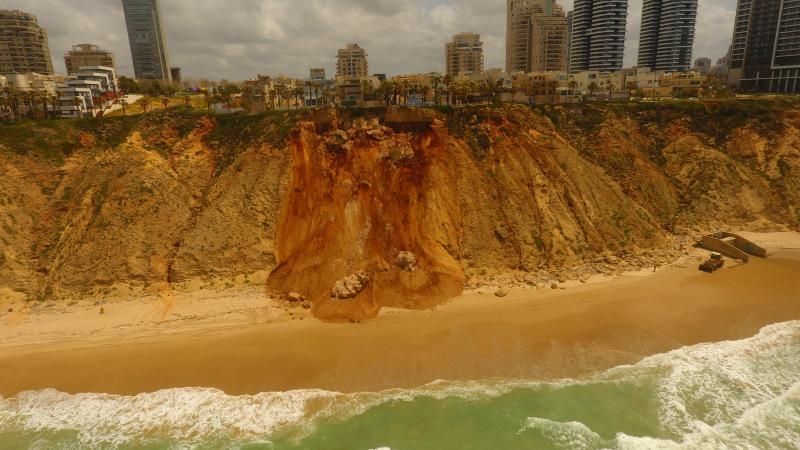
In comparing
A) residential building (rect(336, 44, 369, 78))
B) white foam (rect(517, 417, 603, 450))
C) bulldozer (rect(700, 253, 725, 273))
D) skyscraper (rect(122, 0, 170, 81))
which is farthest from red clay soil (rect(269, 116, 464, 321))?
skyscraper (rect(122, 0, 170, 81))

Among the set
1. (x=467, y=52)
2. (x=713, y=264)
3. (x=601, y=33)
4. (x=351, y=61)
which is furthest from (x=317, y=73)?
(x=713, y=264)

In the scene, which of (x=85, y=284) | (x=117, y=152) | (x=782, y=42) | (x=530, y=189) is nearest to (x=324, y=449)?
(x=85, y=284)

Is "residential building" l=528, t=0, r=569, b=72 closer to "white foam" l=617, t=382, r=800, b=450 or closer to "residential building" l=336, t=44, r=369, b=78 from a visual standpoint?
"residential building" l=336, t=44, r=369, b=78

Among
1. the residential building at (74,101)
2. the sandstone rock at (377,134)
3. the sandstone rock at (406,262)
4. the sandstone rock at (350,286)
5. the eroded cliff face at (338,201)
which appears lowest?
the sandstone rock at (350,286)

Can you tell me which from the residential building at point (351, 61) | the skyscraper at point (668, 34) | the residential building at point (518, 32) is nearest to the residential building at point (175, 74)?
the residential building at point (351, 61)

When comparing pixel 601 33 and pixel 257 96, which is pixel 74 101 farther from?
pixel 601 33

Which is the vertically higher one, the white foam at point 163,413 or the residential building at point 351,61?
the residential building at point 351,61

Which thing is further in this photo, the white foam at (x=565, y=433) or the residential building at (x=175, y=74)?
the residential building at (x=175, y=74)

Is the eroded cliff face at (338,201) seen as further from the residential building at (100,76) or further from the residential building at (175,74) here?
the residential building at (175,74)
